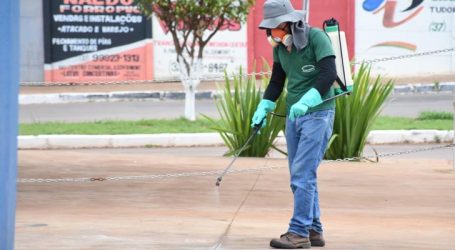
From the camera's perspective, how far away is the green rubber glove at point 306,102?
629 centimetres

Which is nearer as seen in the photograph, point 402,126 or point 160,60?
point 402,126

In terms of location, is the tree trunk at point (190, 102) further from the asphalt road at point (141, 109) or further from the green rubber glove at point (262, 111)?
the green rubber glove at point (262, 111)

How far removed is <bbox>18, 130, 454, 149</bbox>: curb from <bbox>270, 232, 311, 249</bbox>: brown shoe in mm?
8638

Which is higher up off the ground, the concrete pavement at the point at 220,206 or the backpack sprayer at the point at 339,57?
the backpack sprayer at the point at 339,57

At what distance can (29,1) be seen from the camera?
77.9 feet

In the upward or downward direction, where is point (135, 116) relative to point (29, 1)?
downward

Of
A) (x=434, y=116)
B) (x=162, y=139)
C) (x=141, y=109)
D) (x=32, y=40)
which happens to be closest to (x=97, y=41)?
(x=32, y=40)

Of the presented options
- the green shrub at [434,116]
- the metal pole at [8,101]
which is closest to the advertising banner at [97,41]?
the green shrub at [434,116]

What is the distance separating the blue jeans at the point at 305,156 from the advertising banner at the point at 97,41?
17.7 meters

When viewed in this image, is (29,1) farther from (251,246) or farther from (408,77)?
(251,246)

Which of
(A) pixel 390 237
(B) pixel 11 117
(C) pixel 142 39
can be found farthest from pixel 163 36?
(B) pixel 11 117

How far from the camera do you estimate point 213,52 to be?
2447cm

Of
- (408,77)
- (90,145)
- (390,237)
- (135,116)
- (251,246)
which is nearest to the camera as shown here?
(251,246)

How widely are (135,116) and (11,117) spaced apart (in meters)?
13.6
